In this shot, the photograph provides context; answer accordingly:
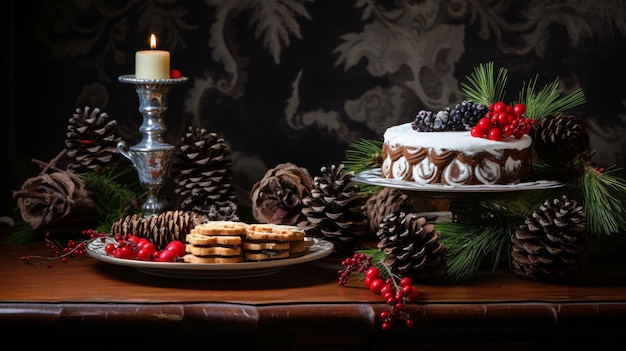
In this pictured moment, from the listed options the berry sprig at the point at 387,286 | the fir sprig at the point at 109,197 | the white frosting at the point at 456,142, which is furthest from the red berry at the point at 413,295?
the fir sprig at the point at 109,197

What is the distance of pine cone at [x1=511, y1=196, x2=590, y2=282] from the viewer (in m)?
1.32

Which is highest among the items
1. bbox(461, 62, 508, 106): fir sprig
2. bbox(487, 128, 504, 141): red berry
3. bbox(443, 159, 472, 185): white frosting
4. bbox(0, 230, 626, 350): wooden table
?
bbox(461, 62, 508, 106): fir sprig

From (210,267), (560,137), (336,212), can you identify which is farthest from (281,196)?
(560,137)

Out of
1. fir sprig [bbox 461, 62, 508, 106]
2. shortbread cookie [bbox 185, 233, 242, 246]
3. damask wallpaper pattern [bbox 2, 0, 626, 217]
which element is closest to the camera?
shortbread cookie [bbox 185, 233, 242, 246]

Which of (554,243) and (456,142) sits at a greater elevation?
(456,142)

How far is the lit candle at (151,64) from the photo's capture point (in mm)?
1545

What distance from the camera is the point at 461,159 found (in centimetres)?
141

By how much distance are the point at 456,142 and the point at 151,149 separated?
1.75 ft

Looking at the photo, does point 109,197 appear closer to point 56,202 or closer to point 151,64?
point 56,202

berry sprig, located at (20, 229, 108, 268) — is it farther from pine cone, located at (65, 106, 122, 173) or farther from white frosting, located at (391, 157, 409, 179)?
white frosting, located at (391, 157, 409, 179)

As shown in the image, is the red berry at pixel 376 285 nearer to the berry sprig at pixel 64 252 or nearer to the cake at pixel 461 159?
the cake at pixel 461 159

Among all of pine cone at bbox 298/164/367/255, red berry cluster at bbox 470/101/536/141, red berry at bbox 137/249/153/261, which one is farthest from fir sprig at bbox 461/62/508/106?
red berry at bbox 137/249/153/261

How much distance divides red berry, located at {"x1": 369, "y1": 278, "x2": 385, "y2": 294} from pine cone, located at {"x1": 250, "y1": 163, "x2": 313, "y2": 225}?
37 cm

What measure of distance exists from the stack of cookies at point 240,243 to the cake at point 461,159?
0.22m
